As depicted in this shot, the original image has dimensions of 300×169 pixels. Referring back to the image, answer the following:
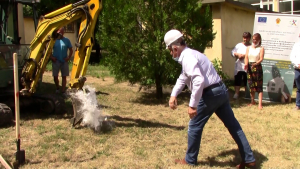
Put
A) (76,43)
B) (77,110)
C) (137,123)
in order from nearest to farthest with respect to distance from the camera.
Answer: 1. (77,110)
2. (76,43)
3. (137,123)

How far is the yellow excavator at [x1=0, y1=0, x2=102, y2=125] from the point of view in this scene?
6609mm

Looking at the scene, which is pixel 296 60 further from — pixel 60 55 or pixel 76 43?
pixel 60 55

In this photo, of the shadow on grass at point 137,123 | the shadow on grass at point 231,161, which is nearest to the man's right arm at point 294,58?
the shadow on grass at point 137,123

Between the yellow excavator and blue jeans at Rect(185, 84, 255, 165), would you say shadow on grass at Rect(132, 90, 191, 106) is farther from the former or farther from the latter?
blue jeans at Rect(185, 84, 255, 165)

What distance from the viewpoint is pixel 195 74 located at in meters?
4.35

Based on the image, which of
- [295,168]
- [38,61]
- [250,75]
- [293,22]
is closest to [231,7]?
[293,22]

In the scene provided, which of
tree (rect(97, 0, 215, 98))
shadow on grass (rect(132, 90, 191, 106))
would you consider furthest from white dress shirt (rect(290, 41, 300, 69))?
shadow on grass (rect(132, 90, 191, 106))

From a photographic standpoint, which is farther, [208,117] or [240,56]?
[240,56]

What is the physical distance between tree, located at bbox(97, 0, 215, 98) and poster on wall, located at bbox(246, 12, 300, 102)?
154 cm

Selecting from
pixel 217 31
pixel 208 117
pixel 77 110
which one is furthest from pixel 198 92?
pixel 217 31

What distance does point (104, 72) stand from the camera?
1548 centimetres

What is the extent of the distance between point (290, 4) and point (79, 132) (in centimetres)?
1346

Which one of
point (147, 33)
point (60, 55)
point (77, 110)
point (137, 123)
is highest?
point (147, 33)

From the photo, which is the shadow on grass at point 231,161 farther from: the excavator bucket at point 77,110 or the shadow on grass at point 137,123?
the excavator bucket at point 77,110
